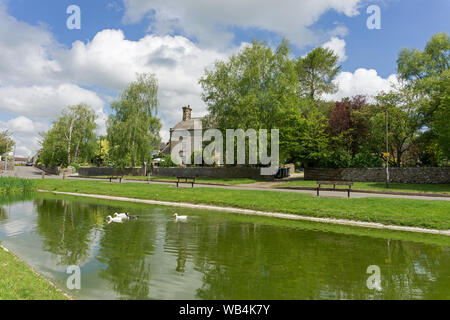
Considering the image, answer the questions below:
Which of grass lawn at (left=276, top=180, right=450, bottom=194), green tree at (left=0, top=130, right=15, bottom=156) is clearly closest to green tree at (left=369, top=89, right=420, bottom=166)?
grass lawn at (left=276, top=180, right=450, bottom=194)

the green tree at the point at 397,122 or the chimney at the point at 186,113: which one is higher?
the chimney at the point at 186,113

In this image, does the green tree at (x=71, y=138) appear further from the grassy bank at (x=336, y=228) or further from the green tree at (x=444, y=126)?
the green tree at (x=444, y=126)

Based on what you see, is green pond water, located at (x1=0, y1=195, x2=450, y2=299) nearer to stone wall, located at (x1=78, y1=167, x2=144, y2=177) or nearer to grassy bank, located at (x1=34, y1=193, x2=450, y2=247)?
grassy bank, located at (x1=34, y1=193, x2=450, y2=247)

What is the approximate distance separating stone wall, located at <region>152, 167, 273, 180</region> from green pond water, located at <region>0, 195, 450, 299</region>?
25.5 m

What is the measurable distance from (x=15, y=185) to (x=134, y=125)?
20.1 meters

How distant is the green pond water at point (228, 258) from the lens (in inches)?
252

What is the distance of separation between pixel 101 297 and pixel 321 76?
5189cm

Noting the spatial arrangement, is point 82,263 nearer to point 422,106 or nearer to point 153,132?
point 422,106

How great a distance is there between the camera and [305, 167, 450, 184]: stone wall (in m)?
29.3

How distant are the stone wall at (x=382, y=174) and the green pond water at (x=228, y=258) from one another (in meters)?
21.6

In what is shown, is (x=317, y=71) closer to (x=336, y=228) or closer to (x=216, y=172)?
(x=216, y=172)

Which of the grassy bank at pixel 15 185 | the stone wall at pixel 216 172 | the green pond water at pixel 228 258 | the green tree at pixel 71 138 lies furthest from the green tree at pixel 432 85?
the green tree at pixel 71 138

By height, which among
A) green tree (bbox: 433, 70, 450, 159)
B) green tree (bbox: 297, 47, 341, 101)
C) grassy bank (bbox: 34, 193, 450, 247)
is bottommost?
grassy bank (bbox: 34, 193, 450, 247)

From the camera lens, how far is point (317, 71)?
50594 millimetres
